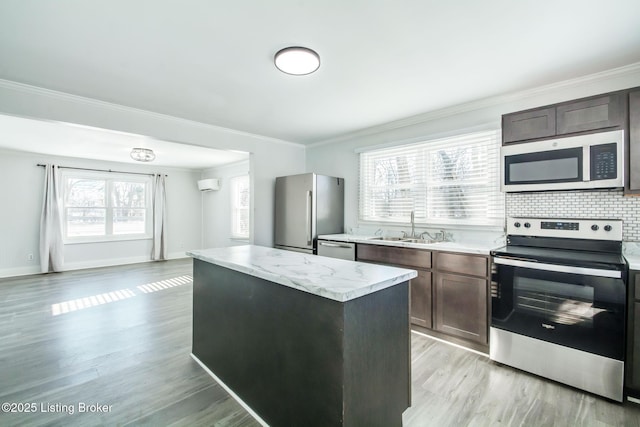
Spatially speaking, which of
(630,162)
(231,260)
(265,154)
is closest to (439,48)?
(630,162)

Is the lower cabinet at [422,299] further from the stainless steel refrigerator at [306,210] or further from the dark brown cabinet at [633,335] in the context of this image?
the stainless steel refrigerator at [306,210]

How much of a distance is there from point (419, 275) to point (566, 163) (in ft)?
5.08

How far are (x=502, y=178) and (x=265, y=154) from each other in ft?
10.7

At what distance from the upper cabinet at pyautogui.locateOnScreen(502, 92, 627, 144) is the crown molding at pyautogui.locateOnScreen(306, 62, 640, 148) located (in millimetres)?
371

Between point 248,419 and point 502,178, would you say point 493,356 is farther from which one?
point 248,419

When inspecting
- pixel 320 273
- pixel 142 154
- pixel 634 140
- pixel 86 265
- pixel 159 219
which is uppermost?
pixel 142 154

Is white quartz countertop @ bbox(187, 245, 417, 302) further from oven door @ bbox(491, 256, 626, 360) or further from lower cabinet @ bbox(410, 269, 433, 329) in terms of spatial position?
lower cabinet @ bbox(410, 269, 433, 329)

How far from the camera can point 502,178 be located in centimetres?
264

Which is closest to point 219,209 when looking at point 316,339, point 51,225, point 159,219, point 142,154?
point 159,219

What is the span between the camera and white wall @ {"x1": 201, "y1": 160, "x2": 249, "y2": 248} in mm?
7046

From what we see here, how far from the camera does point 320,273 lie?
4.99ft

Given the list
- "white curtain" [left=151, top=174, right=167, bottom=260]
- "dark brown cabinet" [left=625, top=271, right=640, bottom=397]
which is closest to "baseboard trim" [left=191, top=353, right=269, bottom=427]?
"dark brown cabinet" [left=625, top=271, right=640, bottom=397]

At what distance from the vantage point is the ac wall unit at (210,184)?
7.28 metres

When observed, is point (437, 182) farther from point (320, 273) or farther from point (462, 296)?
point (320, 273)
